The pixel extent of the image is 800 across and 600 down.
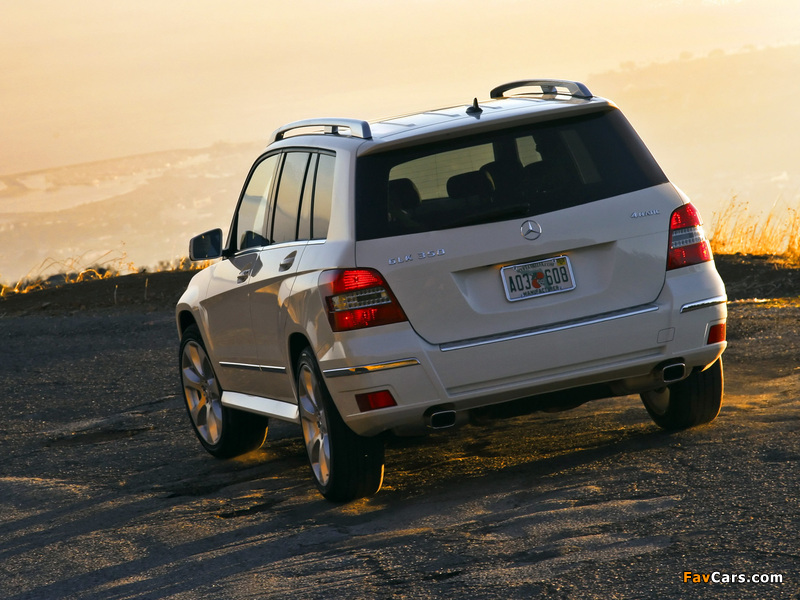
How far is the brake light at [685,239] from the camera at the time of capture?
5.80m

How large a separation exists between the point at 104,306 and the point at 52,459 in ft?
34.3

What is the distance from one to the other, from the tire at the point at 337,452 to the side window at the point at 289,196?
87cm

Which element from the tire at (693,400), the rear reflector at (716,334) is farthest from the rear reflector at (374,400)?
the tire at (693,400)

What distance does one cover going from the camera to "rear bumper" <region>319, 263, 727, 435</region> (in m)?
5.50

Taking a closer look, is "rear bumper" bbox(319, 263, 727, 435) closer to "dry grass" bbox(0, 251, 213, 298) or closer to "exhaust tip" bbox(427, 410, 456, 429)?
"exhaust tip" bbox(427, 410, 456, 429)

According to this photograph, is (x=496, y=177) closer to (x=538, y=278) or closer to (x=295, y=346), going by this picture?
Answer: (x=538, y=278)

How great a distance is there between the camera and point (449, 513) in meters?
5.52

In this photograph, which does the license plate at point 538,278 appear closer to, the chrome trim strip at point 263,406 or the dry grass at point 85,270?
the chrome trim strip at point 263,406

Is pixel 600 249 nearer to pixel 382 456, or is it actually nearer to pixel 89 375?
pixel 382 456

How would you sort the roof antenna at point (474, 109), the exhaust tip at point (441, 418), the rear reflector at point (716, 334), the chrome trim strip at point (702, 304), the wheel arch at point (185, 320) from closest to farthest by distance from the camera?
the exhaust tip at point (441, 418) → the chrome trim strip at point (702, 304) → the rear reflector at point (716, 334) → the roof antenna at point (474, 109) → the wheel arch at point (185, 320)

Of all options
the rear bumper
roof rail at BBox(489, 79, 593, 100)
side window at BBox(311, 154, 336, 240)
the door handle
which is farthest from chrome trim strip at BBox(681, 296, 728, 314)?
the door handle

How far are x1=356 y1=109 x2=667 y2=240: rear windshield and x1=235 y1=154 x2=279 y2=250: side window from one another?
150cm

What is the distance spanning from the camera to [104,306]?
1852 centimetres

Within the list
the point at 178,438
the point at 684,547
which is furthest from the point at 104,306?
the point at 684,547
